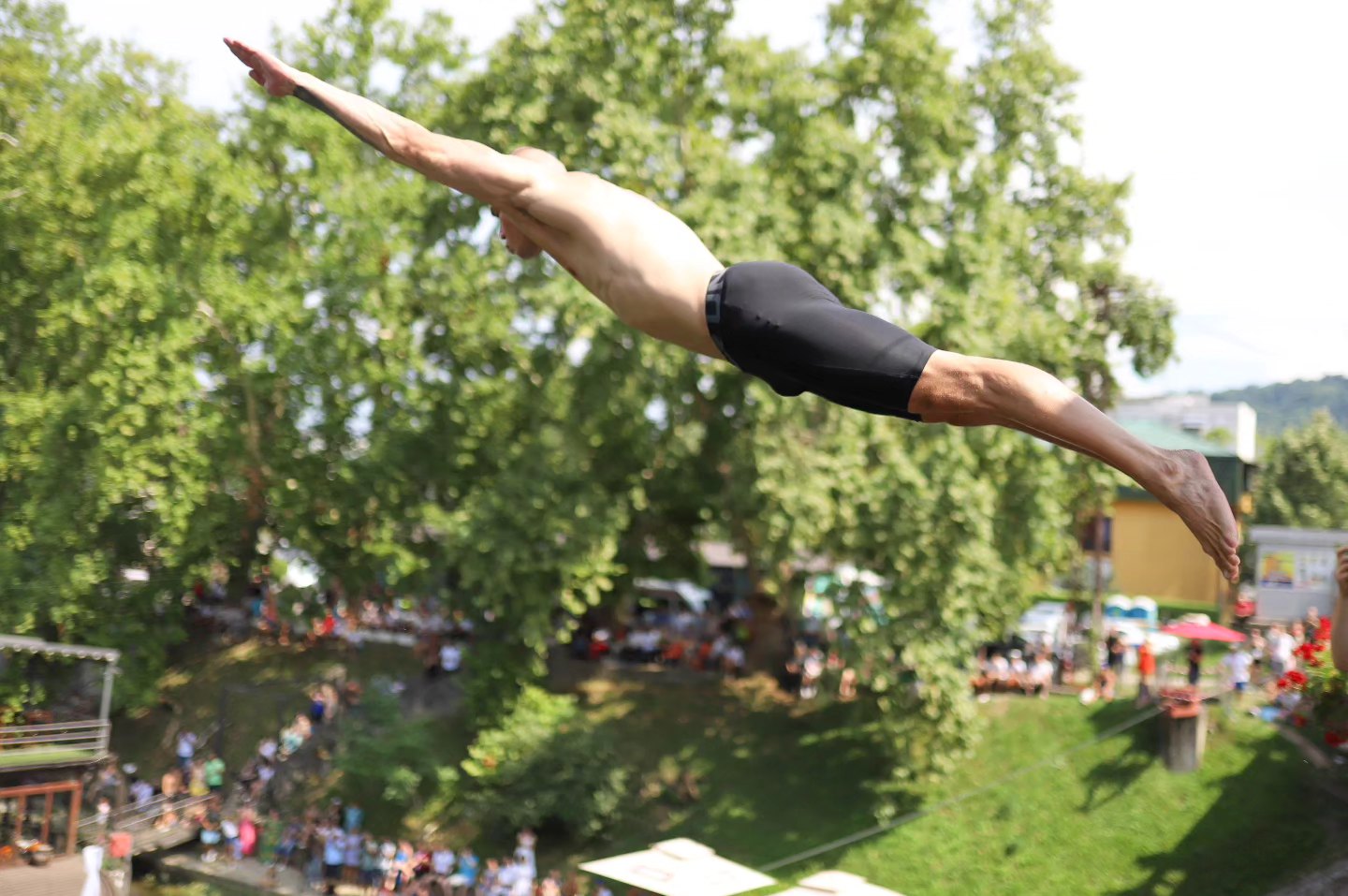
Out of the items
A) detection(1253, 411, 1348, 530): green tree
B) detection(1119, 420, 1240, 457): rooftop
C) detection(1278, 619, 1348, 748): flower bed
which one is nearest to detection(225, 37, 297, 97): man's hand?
detection(1278, 619, 1348, 748): flower bed

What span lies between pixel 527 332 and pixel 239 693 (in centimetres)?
875

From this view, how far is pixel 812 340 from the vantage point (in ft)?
10.5

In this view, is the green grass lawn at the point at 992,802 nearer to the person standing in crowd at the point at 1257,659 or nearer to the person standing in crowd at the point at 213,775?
the person standing in crowd at the point at 1257,659

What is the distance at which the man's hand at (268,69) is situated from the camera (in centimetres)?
364

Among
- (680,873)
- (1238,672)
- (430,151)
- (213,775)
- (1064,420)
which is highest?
(430,151)

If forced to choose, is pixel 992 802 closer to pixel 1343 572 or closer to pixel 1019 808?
pixel 1019 808

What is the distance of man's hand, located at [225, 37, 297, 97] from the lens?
143 inches

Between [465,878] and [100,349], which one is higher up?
[100,349]

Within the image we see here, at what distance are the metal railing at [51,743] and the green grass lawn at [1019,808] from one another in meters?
7.12

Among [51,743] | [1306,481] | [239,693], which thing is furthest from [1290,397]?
[51,743]

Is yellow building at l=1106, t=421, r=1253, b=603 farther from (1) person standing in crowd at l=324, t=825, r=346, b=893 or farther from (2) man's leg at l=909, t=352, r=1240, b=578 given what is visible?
(2) man's leg at l=909, t=352, r=1240, b=578

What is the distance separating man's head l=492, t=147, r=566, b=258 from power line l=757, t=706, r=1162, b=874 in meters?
15.5

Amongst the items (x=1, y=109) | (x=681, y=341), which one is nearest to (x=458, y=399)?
(x=1, y=109)

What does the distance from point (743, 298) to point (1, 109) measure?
956 inches
